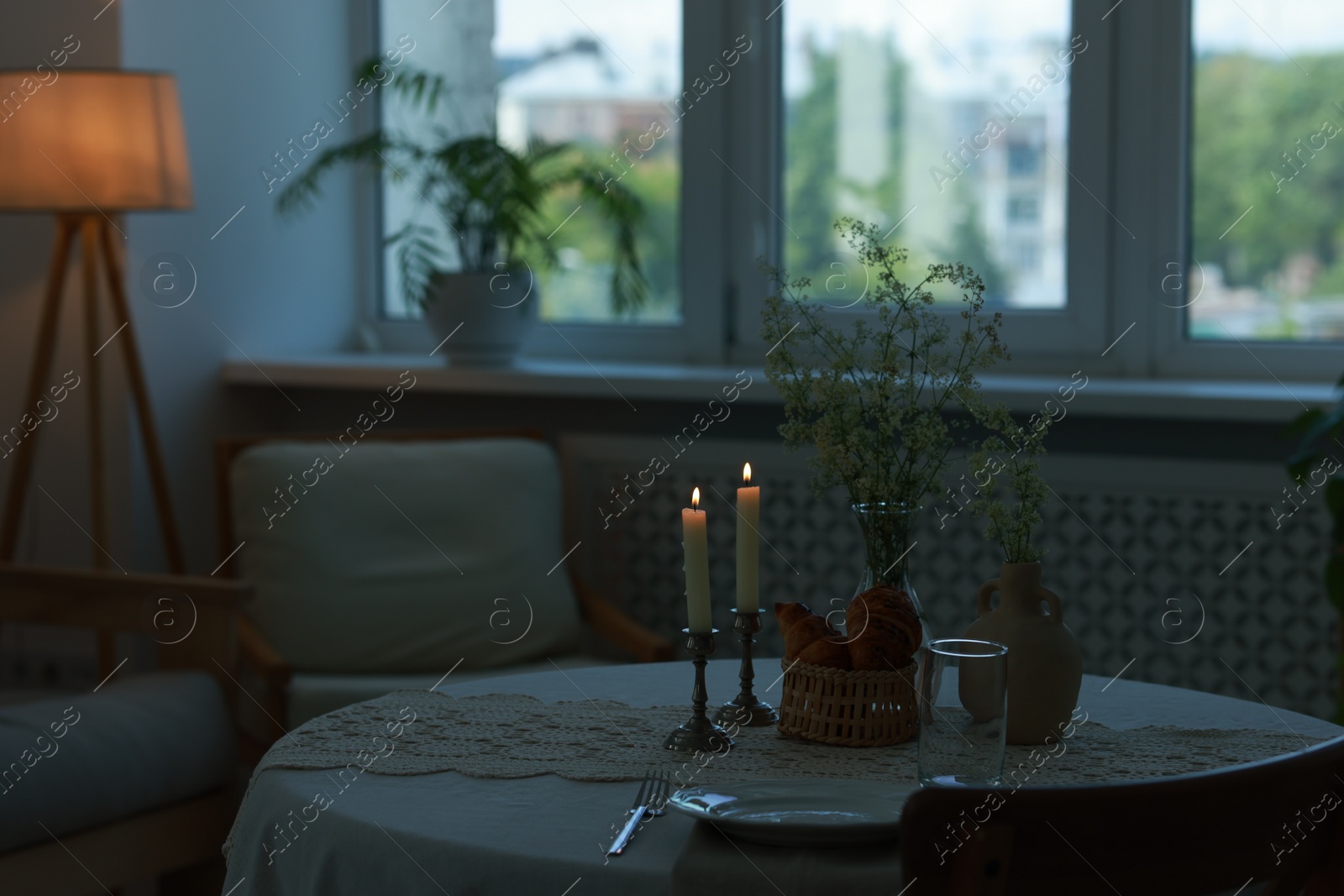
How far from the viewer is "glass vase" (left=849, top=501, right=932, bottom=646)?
1240mm

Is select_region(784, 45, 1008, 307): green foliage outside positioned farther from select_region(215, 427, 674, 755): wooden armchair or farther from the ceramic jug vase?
the ceramic jug vase

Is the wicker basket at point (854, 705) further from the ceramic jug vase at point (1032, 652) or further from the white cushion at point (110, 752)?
the white cushion at point (110, 752)

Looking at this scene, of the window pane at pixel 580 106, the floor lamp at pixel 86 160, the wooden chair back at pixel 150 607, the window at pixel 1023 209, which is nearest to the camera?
the wooden chair back at pixel 150 607

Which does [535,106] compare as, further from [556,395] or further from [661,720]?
[661,720]

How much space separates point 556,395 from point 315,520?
0.61m

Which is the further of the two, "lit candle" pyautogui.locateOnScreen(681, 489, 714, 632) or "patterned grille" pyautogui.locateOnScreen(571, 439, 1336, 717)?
"patterned grille" pyautogui.locateOnScreen(571, 439, 1336, 717)

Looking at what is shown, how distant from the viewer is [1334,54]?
2.35 metres

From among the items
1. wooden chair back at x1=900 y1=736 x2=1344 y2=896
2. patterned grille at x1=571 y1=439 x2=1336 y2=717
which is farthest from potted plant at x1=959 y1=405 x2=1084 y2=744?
patterned grille at x1=571 y1=439 x2=1336 y2=717

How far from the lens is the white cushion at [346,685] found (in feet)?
7.28

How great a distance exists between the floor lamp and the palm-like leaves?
0.41 meters

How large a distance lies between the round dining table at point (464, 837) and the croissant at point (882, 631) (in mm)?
101

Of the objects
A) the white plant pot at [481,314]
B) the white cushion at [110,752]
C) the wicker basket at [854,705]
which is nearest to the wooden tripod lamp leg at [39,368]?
the white cushion at [110,752]

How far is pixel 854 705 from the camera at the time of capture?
125cm

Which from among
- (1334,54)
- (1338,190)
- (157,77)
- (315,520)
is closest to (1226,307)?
(1338,190)
